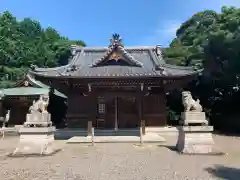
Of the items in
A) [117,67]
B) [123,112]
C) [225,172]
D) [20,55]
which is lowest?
[225,172]

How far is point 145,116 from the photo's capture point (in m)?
21.9

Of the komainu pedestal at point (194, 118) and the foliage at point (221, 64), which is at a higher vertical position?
the foliage at point (221, 64)

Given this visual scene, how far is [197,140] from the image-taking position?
11.5 m

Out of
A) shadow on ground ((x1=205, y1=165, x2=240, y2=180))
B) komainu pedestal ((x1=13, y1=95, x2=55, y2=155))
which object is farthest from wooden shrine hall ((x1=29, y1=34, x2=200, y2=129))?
shadow on ground ((x1=205, y1=165, x2=240, y2=180))

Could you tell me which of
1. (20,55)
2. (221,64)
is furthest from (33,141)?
(20,55)

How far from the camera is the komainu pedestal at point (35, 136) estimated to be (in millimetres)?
11336

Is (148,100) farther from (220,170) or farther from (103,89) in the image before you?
(220,170)

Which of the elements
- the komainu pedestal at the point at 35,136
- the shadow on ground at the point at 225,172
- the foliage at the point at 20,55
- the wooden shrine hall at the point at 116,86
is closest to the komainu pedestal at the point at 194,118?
the shadow on ground at the point at 225,172

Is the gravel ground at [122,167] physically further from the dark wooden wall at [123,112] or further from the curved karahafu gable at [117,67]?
the dark wooden wall at [123,112]

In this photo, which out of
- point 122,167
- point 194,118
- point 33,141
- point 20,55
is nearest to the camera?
point 122,167

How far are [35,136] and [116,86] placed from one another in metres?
9.50

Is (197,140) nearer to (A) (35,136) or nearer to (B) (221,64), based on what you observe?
(A) (35,136)

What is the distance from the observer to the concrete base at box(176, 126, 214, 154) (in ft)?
37.3

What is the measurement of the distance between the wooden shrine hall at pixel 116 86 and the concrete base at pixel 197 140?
742 cm
